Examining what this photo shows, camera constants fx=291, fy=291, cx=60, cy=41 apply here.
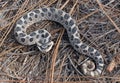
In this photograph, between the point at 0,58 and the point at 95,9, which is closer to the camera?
the point at 0,58

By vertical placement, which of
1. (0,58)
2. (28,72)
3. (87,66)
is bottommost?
(87,66)

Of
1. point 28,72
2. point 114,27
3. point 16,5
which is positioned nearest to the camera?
point 28,72

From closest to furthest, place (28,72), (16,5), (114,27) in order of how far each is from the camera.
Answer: (28,72) → (114,27) → (16,5)

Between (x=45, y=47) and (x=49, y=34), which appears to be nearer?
(x=45, y=47)

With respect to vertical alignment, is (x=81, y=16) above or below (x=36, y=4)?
below

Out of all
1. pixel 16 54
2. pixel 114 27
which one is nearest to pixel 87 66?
pixel 114 27

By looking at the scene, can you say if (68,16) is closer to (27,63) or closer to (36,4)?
(36,4)

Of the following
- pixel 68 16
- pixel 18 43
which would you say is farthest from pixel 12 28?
pixel 68 16
